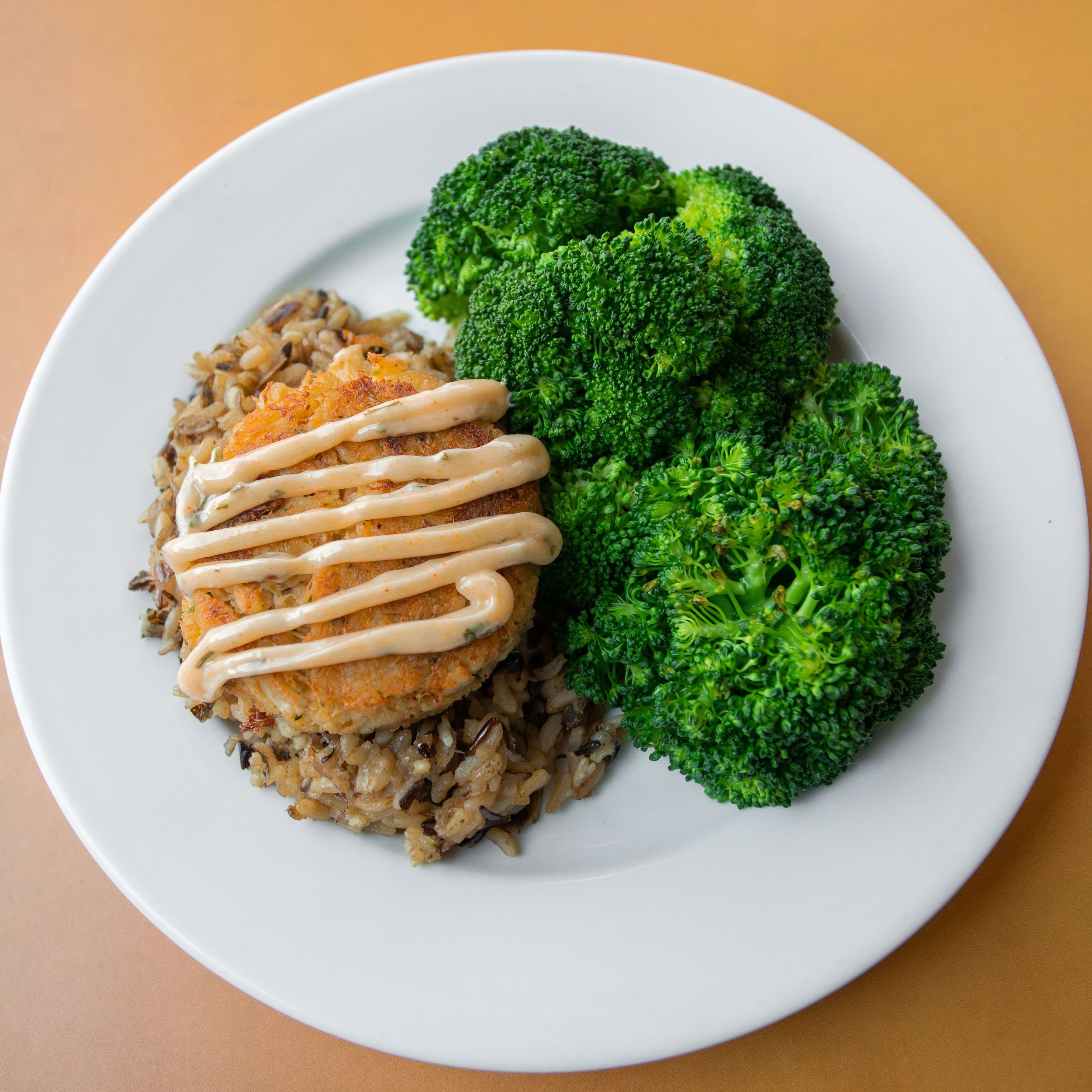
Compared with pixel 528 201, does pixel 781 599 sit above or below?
below

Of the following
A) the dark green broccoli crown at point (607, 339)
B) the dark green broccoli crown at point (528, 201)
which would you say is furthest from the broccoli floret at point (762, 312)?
the dark green broccoli crown at point (528, 201)

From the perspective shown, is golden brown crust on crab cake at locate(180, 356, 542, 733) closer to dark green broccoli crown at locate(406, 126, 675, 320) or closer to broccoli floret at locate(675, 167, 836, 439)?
dark green broccoli crown at locate(406, 126, 675, 320)

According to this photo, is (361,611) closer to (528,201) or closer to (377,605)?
(377,605)

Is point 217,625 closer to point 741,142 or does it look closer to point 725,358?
point 725,358

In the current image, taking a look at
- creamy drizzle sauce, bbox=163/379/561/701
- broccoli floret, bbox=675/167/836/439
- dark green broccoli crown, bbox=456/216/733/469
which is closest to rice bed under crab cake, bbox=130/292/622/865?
creamy drizzle sauce, bbox=163/379/561/701

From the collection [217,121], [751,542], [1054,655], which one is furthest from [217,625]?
[217,121]

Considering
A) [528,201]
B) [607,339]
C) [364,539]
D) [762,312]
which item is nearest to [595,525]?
[607,339]

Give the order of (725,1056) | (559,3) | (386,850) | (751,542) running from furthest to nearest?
1. (559,3)
2. (725,1056)
3. (386,850)
4. (751,542)
